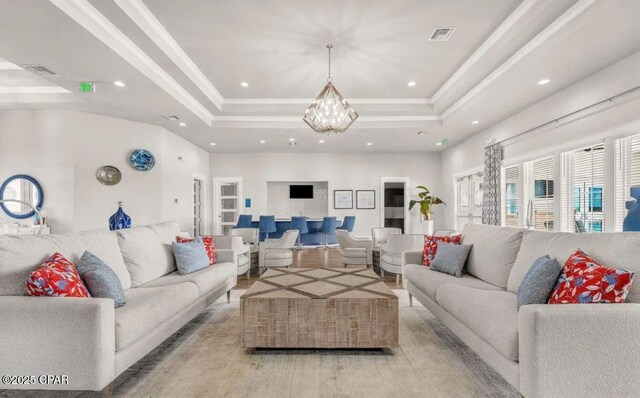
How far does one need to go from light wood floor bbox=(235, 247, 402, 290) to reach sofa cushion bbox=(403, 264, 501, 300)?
1.16 m

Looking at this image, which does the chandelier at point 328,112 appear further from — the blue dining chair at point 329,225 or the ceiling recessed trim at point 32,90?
the blue dining chair at point 329,225

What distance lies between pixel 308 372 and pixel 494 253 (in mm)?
2000

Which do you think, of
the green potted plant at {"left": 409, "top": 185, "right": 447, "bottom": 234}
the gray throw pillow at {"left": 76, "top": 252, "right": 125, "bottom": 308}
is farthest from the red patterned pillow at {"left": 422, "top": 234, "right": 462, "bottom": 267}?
the green potted plant at {"left": 409, "top": 185, "right": 447, "bottom": 234}

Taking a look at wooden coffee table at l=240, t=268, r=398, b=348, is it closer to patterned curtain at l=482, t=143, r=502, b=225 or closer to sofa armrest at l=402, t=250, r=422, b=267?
sofa armrest at l=402, t=250, r=422, b=267

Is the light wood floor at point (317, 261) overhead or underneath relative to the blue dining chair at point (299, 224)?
underneath

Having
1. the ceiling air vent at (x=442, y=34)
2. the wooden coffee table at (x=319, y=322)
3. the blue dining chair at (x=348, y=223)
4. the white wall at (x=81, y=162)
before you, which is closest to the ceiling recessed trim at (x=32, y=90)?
the white wall at (x=81, y=162)

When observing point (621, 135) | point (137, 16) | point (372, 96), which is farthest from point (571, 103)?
point (137, 16)

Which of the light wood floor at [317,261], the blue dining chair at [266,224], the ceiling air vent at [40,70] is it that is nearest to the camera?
the ceiling air vent at [40,70]

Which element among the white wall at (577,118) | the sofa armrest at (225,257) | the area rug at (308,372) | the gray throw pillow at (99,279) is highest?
the white wall at (577,118)

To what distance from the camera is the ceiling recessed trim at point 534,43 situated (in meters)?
2.77

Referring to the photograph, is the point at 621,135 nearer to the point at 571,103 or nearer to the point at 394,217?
the point at 571,103

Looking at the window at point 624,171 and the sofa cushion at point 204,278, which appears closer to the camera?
the sofa cushion at point 204,278

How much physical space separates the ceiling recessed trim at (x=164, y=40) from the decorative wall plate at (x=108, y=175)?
226 centimetres

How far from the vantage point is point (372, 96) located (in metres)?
5.73
